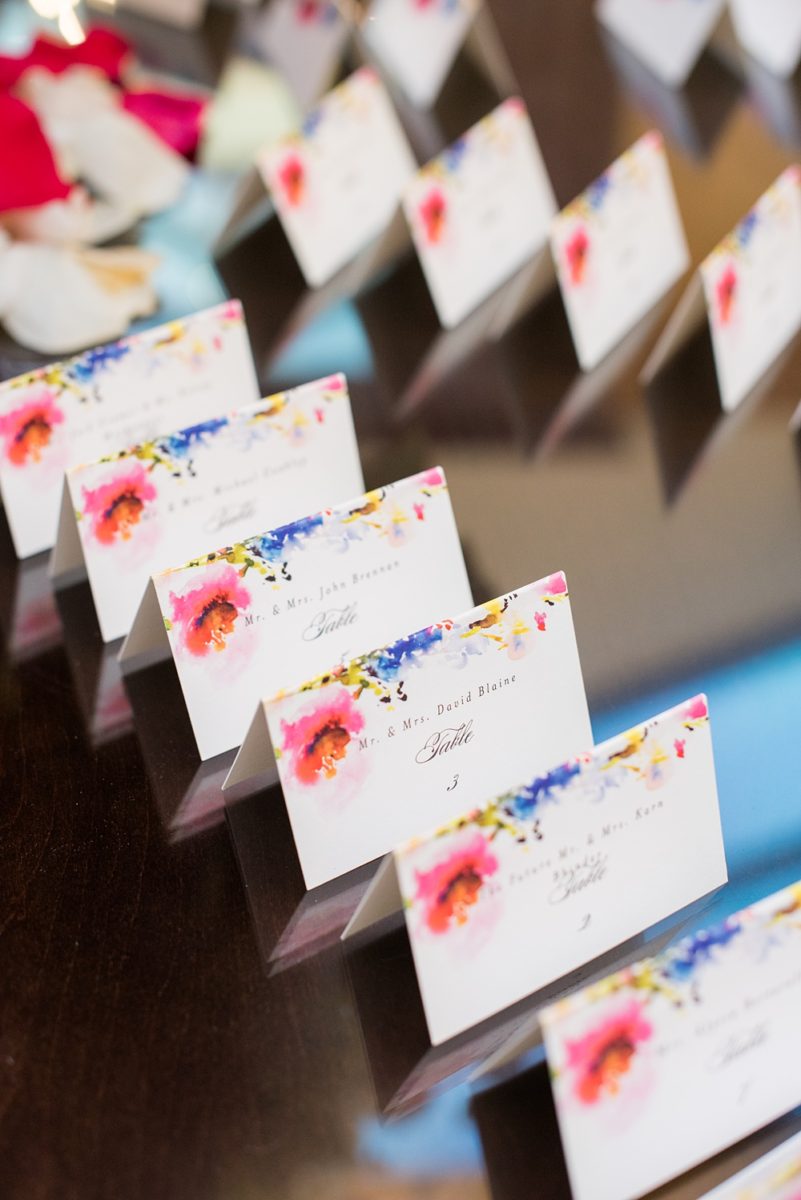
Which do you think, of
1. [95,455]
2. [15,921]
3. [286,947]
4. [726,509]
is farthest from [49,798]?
[726,509]

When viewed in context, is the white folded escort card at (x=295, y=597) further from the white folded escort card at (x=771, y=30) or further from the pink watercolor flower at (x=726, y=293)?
the white folded escort card at (x=771, y=30)

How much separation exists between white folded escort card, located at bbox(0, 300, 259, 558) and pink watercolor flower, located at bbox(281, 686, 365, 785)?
1.52 ft

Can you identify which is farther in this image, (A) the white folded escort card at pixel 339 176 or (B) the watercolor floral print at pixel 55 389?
(A) the white folded escort card at pixel 339 176

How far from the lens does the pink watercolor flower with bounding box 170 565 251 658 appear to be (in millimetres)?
1040

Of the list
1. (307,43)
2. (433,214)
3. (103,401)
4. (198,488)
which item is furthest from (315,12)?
(198,488)

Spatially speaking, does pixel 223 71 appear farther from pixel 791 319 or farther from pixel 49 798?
pixel 49 798

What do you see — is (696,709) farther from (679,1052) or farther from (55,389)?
(55,389)

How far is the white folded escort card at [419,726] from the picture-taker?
0.95 m

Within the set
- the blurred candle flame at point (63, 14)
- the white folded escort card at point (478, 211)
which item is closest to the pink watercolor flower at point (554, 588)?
the white folded escort card at point (478, 211)

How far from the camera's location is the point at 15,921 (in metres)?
0.99

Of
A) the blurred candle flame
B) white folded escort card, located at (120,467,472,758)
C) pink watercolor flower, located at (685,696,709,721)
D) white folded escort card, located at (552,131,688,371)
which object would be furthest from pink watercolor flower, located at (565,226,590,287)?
the blurred candle flame

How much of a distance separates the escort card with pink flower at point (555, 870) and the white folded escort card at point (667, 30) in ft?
4.75

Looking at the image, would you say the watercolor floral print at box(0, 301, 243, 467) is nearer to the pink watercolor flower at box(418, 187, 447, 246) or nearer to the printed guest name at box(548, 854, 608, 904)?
the pink watercolor flower at box(418, 187, 447, 246)

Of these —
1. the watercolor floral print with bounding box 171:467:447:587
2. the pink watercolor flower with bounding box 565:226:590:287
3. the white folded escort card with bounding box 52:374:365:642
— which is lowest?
the watercolor floral print with bounding box 171:467:447:587
